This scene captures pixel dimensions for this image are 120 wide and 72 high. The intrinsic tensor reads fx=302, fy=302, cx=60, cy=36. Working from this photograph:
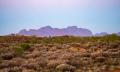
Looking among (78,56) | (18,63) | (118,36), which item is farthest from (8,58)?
(118,36)

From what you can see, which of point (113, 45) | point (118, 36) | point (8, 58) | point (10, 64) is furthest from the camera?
point (118, 36)

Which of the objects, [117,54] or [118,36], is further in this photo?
[118,36]

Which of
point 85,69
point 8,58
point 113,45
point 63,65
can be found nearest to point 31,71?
point 63,65

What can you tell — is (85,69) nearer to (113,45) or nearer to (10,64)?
(10,64)

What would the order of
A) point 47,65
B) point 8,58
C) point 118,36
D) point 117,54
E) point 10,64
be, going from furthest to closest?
1. point 118,36
2. point 8,58
3. point 117,54
4. point 10,64
5. point 47,65

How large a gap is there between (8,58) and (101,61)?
21.5ft

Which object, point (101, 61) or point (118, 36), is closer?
point (101, 61)

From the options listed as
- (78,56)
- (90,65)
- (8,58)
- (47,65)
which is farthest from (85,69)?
(8,58)

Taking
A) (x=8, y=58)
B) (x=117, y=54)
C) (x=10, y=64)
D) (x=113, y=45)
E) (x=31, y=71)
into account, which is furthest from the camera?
(x=113, y=45)

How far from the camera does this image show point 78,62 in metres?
16.7

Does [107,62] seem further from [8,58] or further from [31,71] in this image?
[8,58]

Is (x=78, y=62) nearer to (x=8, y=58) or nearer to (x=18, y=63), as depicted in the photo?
(x=18, y=63)

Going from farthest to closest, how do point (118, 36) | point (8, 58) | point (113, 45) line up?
1. point (118, 36)
2. point (113, 45)
3. point (8, 58)

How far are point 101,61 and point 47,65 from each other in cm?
337
